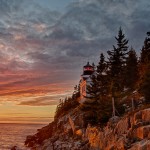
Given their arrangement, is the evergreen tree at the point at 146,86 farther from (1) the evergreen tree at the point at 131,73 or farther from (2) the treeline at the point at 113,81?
(1) the evergreen tree at the point at 131,73

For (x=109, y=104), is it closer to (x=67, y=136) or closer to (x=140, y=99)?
(x=140, y=99)

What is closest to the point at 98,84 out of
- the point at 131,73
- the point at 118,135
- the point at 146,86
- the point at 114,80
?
the point at 114,80

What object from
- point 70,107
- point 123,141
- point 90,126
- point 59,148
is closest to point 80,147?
point 90,126

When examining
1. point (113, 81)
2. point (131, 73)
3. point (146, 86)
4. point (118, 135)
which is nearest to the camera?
point (118, 135)

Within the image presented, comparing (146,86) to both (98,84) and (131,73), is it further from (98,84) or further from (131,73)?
(131,73)

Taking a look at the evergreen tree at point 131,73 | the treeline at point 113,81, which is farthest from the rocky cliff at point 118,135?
the evergreen tree at point 131,73

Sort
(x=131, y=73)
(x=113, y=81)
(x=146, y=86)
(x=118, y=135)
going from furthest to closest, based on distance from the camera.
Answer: (x=131, y=73)
(x=113, y=81)
(x=146, y=86)
(x=118, y=135)

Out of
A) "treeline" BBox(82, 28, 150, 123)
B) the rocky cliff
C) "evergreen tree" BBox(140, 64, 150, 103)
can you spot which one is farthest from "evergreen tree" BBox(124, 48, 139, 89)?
"evergreen tree" BBox(140, 64, 150, 103)

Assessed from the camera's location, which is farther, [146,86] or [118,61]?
[118,61]

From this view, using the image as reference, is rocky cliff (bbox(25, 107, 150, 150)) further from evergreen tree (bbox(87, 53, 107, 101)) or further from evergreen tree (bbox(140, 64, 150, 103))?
evergreen tree (bbox(87, 53, 107, 101))

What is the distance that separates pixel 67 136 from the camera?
60.4 meters

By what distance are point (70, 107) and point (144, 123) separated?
60.2 meters

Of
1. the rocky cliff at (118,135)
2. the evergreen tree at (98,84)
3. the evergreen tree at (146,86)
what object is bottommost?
the rocky cliff at (118,135)

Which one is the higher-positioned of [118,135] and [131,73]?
[131,73]
